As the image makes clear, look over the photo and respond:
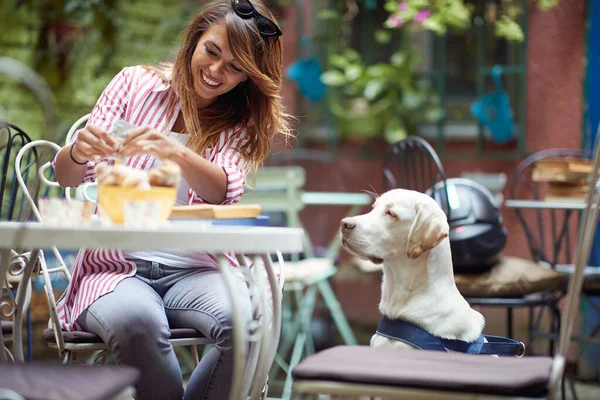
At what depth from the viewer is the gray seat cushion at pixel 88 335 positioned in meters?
2.24

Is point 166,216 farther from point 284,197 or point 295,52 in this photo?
point 295,52

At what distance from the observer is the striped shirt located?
90.5 inches

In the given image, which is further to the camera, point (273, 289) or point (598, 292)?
point (598, 292)

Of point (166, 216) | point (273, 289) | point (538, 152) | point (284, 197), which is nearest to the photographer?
point (166, 216)

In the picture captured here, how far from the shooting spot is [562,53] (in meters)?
5.08

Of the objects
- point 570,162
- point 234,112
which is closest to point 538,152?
point 570,162

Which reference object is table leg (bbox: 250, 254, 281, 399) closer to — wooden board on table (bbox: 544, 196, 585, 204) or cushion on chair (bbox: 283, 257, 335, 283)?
cushion on chair (bbox: 283, 257, 335, 283)

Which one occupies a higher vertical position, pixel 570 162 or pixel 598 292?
pixel 570 162

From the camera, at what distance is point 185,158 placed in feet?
7.04

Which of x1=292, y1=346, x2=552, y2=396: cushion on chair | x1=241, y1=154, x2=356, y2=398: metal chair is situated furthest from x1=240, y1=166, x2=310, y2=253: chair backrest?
x1=292, y1=346, x2=552, y2=396: cushion on chair

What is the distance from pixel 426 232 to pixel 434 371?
2.32 feet

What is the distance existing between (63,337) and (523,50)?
12.6 ft

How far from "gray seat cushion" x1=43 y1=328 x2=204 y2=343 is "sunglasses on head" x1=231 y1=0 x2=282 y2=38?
87 centimetres

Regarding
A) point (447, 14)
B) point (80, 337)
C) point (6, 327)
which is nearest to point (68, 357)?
point (80, 337)
